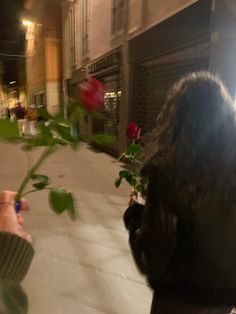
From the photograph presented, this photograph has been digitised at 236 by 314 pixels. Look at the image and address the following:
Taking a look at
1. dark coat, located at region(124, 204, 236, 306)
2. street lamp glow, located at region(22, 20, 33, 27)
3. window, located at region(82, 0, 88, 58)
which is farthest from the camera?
street lamp glow, located at region(22, 20, 33, 27)

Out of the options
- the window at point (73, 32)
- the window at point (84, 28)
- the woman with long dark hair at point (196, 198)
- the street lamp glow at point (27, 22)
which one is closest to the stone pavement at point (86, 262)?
the woman with long dark hair at point (196, 198)

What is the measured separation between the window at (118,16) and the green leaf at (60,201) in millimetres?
5819

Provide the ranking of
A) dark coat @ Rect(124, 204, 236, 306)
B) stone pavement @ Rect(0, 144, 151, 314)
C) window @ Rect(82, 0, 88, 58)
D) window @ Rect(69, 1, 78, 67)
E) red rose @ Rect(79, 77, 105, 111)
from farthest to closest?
1. window @ Rect(69, 1, 78, 67)
2. window @ Rect(82, 0, 88, 58)
3. stone pavement @ Rect(0, 144, 151, 314)
4. dark coat @ Rect(124, 204, 236, 306)
5. red rose @ Rect(79, 77, 105, 111)

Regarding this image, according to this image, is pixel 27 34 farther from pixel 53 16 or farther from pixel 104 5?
pixel 104 5

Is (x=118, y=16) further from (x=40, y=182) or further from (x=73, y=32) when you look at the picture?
(x=40, y=182)

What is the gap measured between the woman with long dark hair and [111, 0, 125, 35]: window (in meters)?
5.35

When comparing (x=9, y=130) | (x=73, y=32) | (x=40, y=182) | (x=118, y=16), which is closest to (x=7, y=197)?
(x=40, y=182)

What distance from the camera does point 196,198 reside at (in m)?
0.89

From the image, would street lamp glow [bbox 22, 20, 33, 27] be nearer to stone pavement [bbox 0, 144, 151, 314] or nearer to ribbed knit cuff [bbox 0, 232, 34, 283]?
stone pavement [bbox 0, 144, 151, 314]

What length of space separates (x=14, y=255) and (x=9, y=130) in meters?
0.22

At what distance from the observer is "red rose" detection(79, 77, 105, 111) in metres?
0.53

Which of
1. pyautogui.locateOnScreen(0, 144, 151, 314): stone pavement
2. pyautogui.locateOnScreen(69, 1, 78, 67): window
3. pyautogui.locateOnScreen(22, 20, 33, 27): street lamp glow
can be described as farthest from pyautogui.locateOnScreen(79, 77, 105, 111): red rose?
pyautogui.locateOnScreen(22, 20, 33, 27): street lamp glow

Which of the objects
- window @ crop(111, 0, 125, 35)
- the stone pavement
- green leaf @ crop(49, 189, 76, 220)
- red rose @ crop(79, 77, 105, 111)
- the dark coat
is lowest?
the stone pavement

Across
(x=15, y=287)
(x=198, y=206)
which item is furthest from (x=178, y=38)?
(x=15, y=287)
